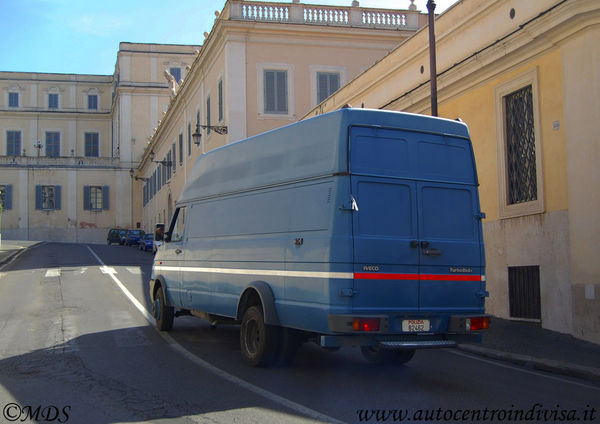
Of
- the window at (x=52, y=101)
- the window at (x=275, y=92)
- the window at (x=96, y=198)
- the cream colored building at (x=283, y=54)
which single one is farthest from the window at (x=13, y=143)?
the window at (x=275, y=92)

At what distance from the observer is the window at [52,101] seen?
277ft

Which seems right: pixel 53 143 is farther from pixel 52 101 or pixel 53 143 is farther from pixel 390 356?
pixel 390 356

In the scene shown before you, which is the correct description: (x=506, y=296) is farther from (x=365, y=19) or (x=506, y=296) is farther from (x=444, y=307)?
(x=365, y=19)

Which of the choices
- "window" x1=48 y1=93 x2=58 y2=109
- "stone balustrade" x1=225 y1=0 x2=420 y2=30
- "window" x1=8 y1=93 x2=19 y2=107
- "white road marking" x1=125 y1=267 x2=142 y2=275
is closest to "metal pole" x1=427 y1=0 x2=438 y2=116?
"white road marking" x1=125 y1=267 x2=142 y2=275

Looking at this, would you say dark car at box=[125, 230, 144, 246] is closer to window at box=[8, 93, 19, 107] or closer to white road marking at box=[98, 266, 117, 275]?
white road marking at box=[98, 266, 117, 275]

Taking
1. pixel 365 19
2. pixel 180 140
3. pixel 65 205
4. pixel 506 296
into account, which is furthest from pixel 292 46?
pixel 65 205

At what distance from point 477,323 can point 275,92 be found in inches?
962

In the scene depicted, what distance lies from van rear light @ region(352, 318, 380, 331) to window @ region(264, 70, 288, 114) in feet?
79.8

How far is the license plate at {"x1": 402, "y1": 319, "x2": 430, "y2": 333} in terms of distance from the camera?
7602 mm

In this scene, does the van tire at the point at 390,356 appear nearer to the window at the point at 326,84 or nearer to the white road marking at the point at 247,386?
the white road marking at the point at 247,386

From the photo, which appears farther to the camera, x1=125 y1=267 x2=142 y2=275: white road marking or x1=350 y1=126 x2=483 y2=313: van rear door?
x1=125 y1=267 x2=142 y2=275: white road marking

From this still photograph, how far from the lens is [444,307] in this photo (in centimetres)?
791

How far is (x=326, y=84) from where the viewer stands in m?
32.0

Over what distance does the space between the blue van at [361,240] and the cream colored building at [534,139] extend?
160 inches
